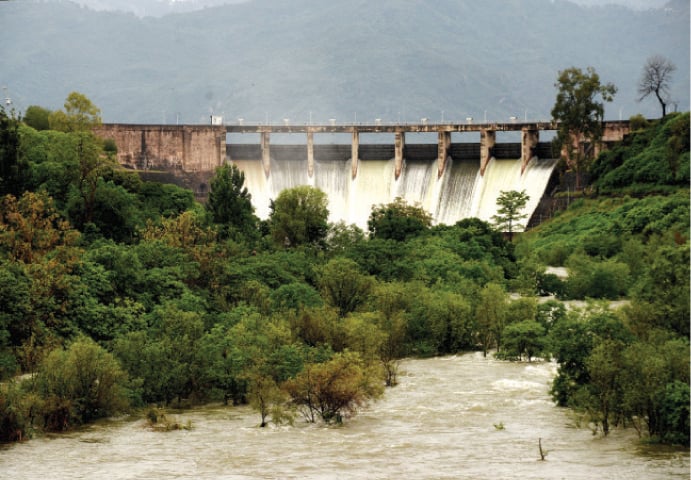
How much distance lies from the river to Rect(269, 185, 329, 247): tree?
144ft

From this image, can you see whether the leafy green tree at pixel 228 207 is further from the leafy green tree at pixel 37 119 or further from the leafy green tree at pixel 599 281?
the leafy green tree at pixel 37 119

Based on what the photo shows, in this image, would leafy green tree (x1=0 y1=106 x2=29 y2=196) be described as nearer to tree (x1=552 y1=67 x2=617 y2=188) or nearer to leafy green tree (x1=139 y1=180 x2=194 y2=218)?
leafy green tree (x1=139 y1=180 x2=194 y2=218)

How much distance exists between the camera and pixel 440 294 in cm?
6062

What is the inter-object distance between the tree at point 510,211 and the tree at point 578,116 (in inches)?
260

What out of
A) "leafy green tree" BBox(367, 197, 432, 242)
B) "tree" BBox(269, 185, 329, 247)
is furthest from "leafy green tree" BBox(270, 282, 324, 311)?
"leafy green tree" BBox(367, 197, 432, 242)

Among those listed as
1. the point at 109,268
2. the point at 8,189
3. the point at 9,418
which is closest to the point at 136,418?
the point at 9,418

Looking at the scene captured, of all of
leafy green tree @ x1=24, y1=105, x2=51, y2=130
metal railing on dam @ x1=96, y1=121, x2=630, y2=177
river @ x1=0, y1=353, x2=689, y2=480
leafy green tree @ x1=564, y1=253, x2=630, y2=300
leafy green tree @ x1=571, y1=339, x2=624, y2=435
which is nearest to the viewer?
river @ x1=0, y1=353, x2=689, y2=480

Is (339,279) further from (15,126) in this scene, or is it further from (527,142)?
(527,142)

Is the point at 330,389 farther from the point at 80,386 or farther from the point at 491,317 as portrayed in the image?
the point at 491,317

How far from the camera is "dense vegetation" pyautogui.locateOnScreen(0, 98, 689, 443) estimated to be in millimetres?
43375

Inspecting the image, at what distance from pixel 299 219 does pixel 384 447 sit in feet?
176

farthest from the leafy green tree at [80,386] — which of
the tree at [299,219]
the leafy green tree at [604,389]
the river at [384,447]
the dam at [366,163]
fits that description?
the dam at [366,163]

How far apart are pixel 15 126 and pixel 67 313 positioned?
20040 millimetres

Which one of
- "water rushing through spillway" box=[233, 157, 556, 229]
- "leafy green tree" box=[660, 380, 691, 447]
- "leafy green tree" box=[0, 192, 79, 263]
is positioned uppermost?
"water rushing through spillway" box=[233, 157, 556, 229]
